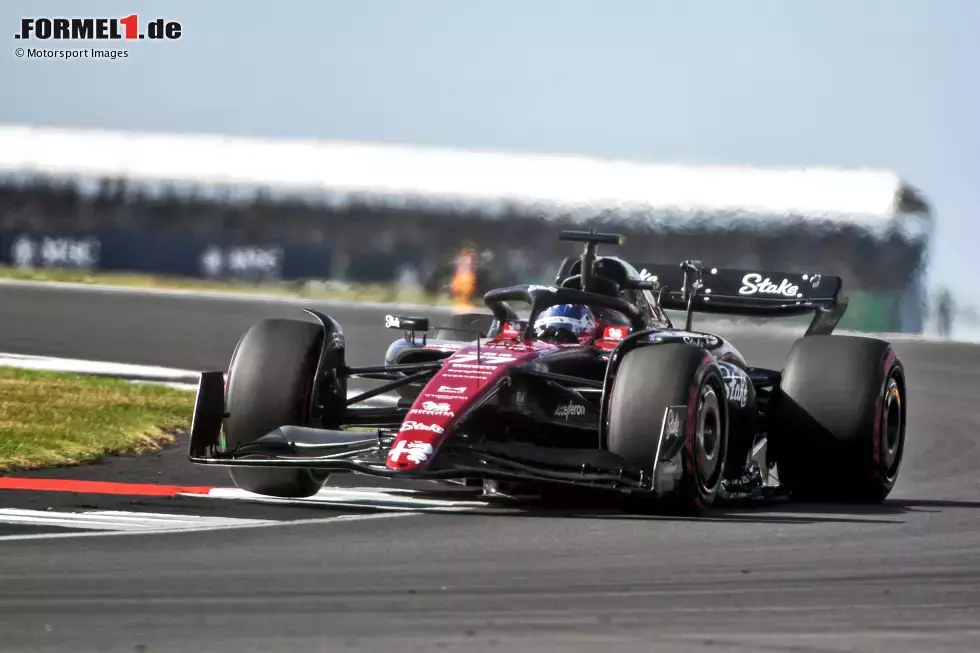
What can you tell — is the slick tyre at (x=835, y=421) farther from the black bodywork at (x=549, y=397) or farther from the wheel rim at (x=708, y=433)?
the wheel rim at (x=708, y=433)

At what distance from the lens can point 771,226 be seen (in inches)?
1451

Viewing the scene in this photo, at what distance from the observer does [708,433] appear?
962 centimetres

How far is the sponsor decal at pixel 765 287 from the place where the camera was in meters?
12.0

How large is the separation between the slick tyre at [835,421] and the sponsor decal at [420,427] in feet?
8.58

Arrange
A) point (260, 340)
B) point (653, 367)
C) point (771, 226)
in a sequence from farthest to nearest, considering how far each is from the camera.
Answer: point (771, 226)
point (260, 340)
point (653, 367)

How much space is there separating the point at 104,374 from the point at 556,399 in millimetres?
8098

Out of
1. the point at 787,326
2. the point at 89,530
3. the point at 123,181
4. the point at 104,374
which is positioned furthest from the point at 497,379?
the point at 123,181

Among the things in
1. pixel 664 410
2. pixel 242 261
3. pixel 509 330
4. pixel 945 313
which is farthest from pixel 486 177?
pixel 664 410

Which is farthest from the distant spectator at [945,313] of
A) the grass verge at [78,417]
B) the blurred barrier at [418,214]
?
the grass verge at [78,417]

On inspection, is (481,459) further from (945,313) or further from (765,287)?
(945,313)

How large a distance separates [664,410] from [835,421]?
1.82 meters

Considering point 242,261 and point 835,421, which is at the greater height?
point 835,421

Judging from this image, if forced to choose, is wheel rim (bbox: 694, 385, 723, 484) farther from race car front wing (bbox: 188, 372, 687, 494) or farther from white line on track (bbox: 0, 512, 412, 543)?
white line on track (bbox: 0, 512, 412, 543)

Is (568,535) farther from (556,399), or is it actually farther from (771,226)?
(771,226)
